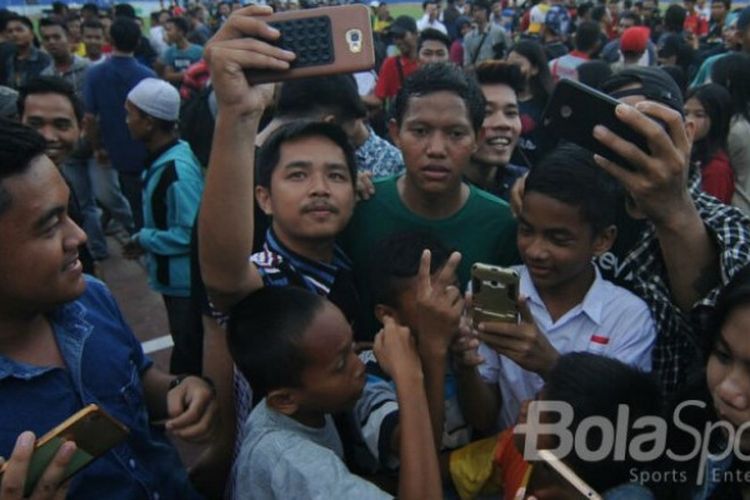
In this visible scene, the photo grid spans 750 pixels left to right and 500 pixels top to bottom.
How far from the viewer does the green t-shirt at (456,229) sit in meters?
1.98

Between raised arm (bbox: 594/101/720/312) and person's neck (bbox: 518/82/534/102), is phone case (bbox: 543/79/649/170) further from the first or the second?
person's neck (bbox: 518/82/534/102)

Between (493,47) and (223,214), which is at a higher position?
(223,214)

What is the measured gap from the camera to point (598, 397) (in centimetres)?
145

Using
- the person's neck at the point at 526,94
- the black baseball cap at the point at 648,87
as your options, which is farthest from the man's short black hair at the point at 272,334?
the person's neck at the point at 526,94

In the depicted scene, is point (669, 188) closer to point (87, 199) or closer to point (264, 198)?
point (264, 198)

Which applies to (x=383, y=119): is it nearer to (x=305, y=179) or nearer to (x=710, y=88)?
(x=710, y=88)

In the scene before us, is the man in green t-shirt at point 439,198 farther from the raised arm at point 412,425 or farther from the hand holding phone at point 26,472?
the hand holding phone at point 26,472

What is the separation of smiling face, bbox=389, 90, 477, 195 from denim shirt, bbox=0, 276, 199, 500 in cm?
92

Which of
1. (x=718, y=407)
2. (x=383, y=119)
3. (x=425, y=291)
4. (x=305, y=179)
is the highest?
(x=305, y=179)

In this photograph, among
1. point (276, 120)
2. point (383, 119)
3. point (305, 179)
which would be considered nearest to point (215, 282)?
point (305, 179)

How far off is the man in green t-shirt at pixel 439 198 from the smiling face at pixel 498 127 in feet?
2.10

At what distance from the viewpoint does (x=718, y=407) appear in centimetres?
132

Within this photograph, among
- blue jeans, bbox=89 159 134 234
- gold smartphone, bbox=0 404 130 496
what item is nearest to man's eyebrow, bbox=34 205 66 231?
gold smartphone, bbox=0 404 130 496

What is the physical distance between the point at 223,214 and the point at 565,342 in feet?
3.01
